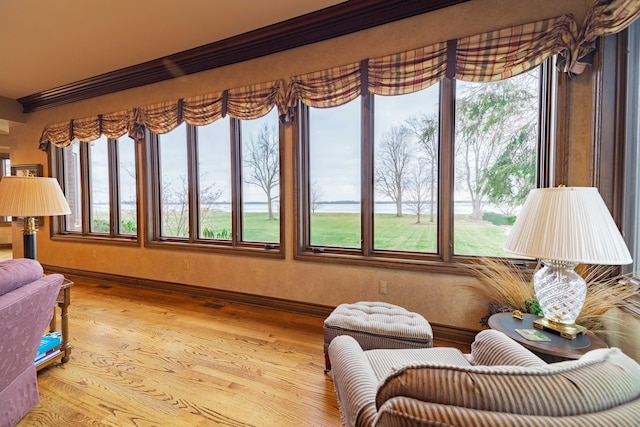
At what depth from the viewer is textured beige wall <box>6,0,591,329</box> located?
2461mm

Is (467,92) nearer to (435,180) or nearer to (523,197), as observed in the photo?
(435,180)

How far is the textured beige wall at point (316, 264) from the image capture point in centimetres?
246

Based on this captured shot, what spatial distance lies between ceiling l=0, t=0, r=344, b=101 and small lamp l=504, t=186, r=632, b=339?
2.50 m

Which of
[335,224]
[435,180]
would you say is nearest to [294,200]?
[335,224]

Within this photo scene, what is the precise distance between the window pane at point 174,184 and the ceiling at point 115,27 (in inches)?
41.5

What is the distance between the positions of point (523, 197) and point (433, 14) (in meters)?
1.79

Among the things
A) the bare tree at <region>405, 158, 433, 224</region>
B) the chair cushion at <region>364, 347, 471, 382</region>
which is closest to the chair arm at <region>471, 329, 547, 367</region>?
the chair cushion at <region>364, 347, 471, 382</region>

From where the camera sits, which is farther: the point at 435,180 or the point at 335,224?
the point at 335,224

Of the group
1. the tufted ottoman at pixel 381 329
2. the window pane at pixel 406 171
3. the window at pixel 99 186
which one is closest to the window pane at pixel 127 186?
the window at pixel 99 186

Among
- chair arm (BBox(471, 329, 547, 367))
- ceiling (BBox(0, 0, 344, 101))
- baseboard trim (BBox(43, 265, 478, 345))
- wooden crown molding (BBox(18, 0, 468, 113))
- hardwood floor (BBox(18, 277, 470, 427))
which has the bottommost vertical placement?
hardwood floor (BBox(18, 277, 470, 427))

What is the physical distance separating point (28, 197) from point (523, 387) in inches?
113

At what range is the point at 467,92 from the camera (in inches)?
105

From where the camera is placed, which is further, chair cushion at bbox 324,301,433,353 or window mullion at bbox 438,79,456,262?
window mullion at bbox 438,79,456,262

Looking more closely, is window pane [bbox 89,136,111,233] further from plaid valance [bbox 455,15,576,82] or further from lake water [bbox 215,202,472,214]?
plaid valance [bbox 455,15,576,82]
